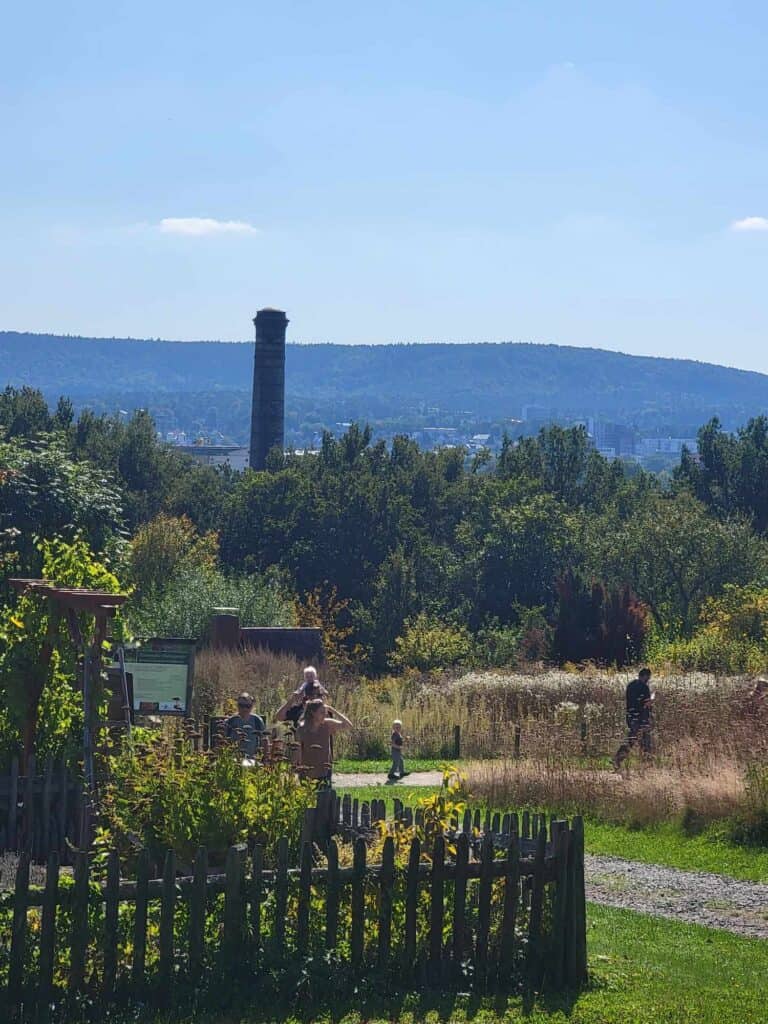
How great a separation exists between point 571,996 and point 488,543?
52.2 meters

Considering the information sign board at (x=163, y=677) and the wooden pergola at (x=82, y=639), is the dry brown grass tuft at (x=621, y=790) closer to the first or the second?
the information sign board at (x=163, y=677)

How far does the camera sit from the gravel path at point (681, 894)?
12.0 metres

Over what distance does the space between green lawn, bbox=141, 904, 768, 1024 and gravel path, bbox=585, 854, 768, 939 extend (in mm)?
941

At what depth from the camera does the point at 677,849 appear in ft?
49.2

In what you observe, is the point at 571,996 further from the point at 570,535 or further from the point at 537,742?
the point at 570,535

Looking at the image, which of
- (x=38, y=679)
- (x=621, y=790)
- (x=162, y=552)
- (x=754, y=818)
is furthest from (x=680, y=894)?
(x=162, y=552)

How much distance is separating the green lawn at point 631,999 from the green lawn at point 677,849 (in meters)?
3.09

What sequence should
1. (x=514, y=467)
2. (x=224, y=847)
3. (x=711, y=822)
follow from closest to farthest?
(x=224, y=847) → (x=711, y=822) → (x=514, y=467)

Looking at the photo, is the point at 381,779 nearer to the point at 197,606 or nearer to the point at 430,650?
the point at 197,606

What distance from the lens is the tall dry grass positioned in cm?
1902

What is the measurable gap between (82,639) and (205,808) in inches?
142

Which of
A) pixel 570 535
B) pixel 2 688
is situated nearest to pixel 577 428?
pixel 570 535

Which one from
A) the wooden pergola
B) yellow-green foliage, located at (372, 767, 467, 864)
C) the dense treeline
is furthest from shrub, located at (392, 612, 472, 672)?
yellow-green foliage, located at (372, 767, 467, 864)

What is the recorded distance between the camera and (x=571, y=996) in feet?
30.3
